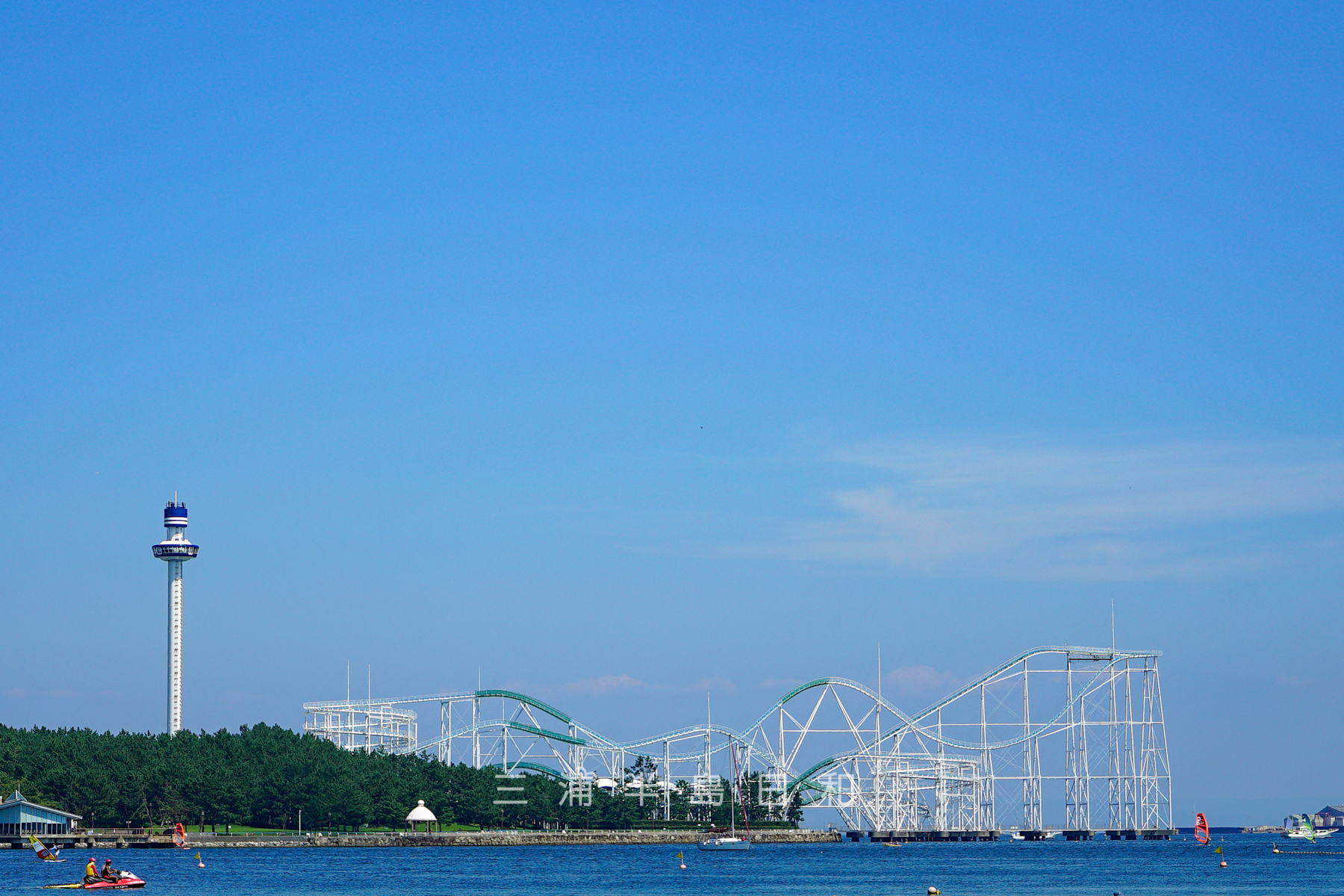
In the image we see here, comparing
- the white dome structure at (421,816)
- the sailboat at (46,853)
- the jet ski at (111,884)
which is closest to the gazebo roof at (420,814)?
the white dome structure at (421,816)

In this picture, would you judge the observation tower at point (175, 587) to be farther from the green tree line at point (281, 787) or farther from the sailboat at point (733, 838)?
the sailboat at point (733, 838)

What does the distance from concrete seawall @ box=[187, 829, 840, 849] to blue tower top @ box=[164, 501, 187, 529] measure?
124 feet

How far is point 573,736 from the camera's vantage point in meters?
113

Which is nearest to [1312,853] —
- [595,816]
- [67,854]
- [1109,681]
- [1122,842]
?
[1122,842]

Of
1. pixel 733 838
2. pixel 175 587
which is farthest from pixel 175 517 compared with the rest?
pixel 733 838

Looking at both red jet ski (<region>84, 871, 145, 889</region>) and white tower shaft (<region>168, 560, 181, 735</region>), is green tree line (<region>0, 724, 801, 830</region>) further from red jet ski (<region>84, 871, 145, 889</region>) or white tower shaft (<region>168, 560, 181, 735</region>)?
red jet ski (<region>84, 871, 145, 889</region>)

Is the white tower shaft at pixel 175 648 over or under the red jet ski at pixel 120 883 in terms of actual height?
over

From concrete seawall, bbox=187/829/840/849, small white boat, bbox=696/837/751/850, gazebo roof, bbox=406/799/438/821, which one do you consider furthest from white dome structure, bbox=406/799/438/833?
small white boat, bbox=696/837/751/850

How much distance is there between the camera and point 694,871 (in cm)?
8394

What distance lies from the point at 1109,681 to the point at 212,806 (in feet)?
196

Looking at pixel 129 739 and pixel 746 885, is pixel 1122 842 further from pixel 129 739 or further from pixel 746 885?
pixel 129 739

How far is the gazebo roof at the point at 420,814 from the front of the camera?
104 m

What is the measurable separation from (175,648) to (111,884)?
6443 cm

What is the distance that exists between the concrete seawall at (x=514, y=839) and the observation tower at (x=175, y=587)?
2461 cm
